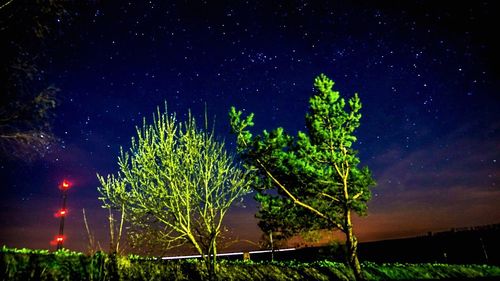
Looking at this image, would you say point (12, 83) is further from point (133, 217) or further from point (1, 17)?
point (133, 217)

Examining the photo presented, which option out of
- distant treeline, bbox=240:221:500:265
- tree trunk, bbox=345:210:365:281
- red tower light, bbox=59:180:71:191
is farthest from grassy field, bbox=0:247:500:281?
red tower light, bbox=59:180:71:191

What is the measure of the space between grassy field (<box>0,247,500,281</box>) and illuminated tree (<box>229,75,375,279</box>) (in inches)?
104

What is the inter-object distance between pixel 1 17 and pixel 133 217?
716 cm

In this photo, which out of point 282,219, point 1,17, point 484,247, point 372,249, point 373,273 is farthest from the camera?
point 372,249

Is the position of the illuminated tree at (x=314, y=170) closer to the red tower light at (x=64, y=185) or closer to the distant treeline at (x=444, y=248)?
the distant treeline at (x=444, y=248)

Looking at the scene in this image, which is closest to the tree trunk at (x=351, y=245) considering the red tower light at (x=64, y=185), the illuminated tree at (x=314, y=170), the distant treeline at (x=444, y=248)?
the illuminated tree at (x=314, y=170)

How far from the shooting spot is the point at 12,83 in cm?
1032

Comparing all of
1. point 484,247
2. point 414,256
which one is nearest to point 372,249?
point 414,256

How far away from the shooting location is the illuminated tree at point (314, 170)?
14.3 metres

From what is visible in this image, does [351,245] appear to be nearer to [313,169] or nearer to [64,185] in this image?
[313,169]

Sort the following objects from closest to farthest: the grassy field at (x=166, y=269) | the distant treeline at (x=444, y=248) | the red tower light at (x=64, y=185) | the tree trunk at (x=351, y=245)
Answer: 1. the grassy field at (x=166, y=269)
2. the tree trunk at (x=351, y=245)
3. the distant treeline at (x=444, y=248)
4. the red tower light at (x=64, y=185)

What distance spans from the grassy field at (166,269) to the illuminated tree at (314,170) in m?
2.65

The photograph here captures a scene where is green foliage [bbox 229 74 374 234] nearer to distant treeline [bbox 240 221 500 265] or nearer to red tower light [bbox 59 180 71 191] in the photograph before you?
distant treeline [bbox 240 221 500 265]

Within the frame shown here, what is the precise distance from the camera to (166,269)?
38.3 ft
